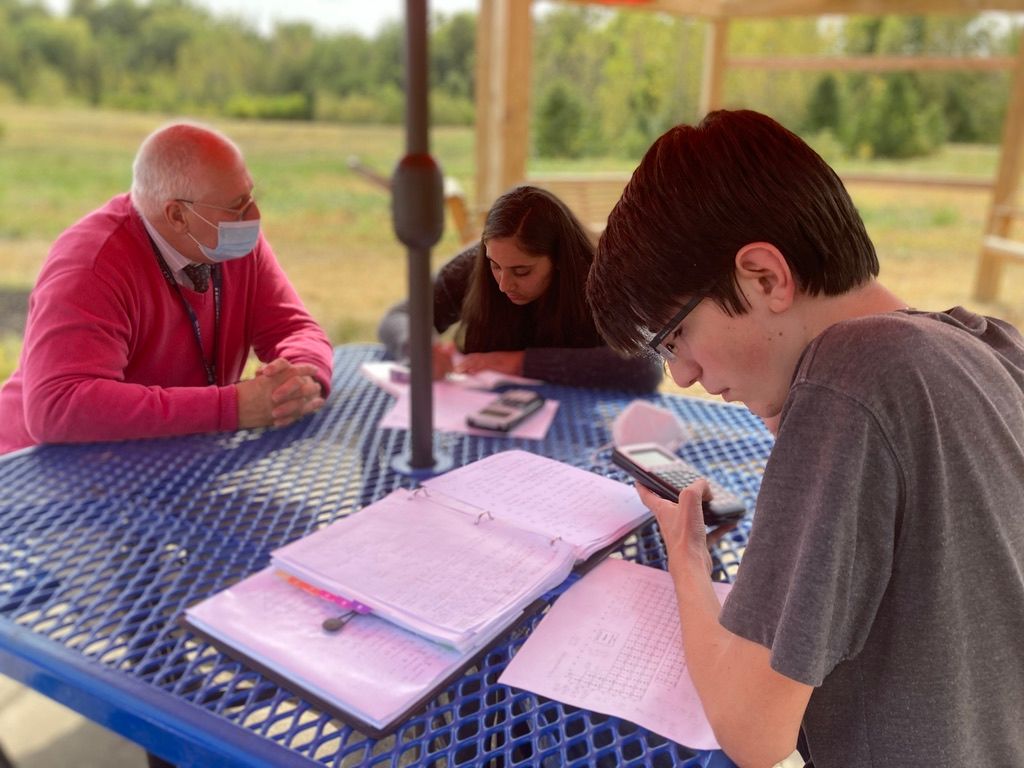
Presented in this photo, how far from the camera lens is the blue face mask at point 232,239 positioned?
3.42ft

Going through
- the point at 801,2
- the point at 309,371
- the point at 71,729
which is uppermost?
the point at 801,2

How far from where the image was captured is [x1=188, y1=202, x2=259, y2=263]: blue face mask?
1.04m

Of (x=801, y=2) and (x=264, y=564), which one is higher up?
(x=801, y=2)

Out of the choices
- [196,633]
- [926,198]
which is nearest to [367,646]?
[196,633]

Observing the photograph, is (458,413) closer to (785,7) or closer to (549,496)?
(549,496)

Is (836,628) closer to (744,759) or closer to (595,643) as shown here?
(744,759)

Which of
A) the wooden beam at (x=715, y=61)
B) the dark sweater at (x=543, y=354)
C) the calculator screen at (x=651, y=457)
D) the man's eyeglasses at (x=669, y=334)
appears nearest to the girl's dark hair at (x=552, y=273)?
the dark sweater at (x=543, y=354)

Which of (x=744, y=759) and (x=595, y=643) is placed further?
(x=595, y=643)

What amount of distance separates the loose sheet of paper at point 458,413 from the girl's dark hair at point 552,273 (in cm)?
36

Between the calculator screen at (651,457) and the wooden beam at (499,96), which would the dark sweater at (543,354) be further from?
the wooden beam at (499,96)

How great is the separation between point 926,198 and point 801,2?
43.9 inches

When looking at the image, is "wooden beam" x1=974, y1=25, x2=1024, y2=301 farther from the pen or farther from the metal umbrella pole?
the pen

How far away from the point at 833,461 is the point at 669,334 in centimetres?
19

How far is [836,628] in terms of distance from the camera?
2.05ft
